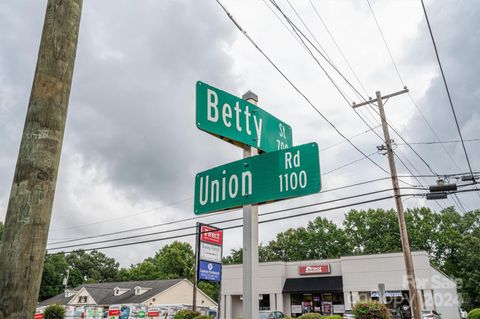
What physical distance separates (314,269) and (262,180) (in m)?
31.4

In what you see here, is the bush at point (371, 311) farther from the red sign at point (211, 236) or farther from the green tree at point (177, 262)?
the green tree at point (177, 262)

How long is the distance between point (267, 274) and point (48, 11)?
3368 centimetres

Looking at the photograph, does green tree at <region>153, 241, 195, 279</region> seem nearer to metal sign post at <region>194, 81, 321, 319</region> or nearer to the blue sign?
the blue sign

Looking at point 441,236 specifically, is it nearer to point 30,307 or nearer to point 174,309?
point 174,309

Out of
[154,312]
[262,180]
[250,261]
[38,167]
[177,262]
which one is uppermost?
[177,262]

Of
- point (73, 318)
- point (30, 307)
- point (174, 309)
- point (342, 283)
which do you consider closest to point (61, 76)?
point (30, 307)

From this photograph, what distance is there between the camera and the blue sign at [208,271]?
23172mm

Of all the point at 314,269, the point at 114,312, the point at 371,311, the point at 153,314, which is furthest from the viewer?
the point at 114,312

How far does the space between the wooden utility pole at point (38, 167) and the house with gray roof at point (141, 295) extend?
42.9 m

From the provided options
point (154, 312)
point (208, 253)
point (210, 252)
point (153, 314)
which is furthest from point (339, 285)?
point (153, 314)

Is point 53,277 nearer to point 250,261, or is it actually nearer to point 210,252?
point 210,252

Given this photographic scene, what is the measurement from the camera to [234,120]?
3.27 meters

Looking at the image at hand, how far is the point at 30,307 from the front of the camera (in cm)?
159

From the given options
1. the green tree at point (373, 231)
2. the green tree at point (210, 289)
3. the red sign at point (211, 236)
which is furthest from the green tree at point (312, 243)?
the red sign at point (211, 236)
